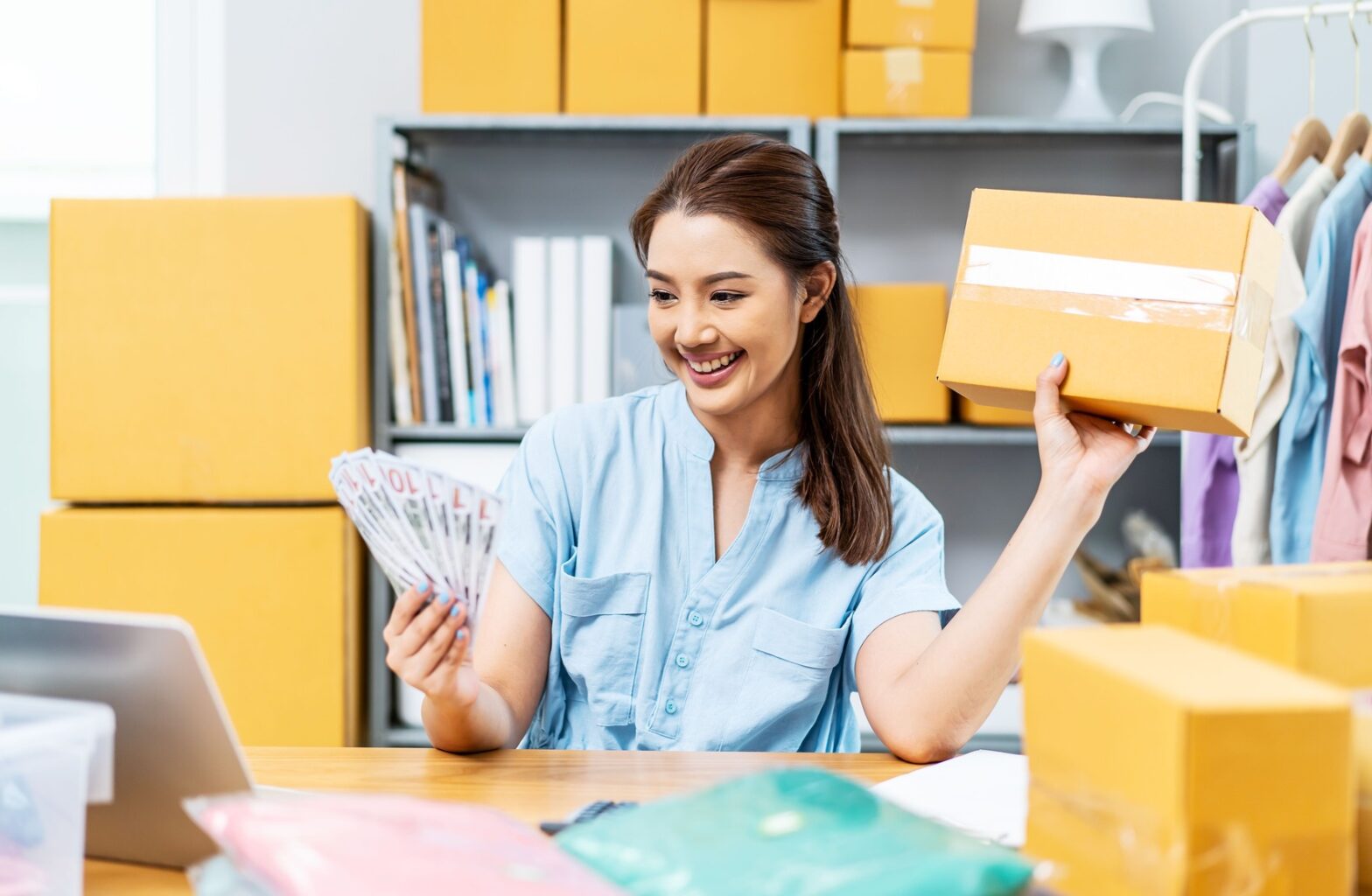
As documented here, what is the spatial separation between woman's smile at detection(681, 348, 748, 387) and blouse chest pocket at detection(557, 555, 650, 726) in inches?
8.9

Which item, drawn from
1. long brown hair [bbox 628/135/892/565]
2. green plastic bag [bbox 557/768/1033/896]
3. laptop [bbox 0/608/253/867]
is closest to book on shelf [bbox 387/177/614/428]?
long brown hair [bbox 628/135/892/565]

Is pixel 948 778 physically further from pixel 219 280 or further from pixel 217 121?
pixel 217 121

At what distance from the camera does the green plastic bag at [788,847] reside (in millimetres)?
552

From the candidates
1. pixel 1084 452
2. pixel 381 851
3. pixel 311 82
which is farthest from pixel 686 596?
pixel 311 82

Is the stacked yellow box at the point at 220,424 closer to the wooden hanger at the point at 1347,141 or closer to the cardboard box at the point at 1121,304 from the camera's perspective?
the cardboard box at the point at 1121,304

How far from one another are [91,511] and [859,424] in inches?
56.5

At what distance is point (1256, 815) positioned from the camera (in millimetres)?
564

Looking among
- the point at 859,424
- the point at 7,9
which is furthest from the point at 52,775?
the point at 7,9

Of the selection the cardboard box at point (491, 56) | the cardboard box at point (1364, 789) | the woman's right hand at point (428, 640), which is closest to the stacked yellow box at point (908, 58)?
the cardboard box at point (491, 56)

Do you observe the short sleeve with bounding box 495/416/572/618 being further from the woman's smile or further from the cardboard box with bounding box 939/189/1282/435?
the cardboard box with bounding box 939/189/1282/435

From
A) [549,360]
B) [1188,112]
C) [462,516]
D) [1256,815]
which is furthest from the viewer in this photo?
[549,360]

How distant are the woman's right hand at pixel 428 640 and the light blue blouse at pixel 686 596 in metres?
0.32

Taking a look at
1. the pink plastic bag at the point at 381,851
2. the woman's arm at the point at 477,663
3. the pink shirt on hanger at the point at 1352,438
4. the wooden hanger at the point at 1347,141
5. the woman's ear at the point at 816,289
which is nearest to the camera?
the pink plastic bag at the point at 381,851

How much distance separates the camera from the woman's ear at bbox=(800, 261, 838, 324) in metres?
1.42
